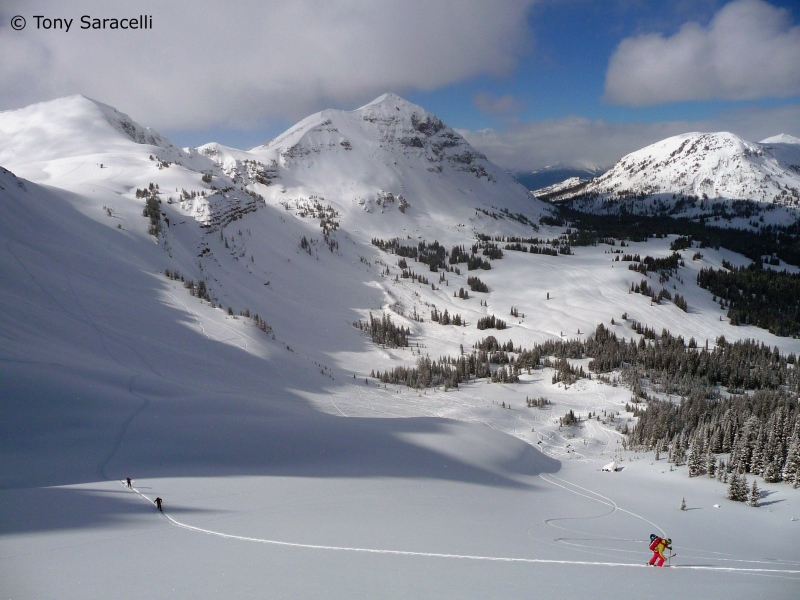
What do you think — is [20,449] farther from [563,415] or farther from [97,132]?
[97,132]

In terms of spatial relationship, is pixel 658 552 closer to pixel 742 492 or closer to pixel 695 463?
pixel 742 492

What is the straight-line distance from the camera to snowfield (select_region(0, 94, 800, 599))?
8.60 m

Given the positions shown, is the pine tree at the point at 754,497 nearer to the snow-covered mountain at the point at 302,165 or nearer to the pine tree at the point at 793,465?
the pine tree at the point at 793,465

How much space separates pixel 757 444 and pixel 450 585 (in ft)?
75.9

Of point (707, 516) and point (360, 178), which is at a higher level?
point (360, 178)

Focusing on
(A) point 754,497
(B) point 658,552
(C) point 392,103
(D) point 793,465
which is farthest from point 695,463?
(C) point 392,103

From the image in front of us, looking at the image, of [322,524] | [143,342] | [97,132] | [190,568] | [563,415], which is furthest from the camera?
[97,132]

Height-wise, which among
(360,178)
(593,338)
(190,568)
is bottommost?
(190,568)

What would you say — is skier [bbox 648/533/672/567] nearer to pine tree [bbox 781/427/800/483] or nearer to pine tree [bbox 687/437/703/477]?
pine tree [bbox 781/427/800/483]

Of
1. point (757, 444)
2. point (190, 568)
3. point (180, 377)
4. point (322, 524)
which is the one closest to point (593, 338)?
point (757, 444)

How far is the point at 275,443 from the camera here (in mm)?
18406

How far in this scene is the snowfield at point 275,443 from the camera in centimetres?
860

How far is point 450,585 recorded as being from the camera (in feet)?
25.9

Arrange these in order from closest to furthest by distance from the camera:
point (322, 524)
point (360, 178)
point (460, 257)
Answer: point (322, 524), point (460, 257), point (360, 178)
